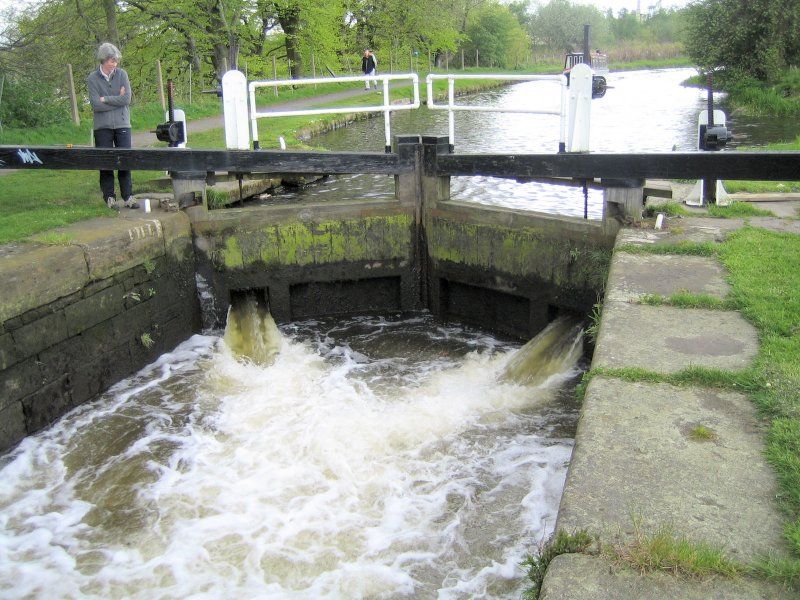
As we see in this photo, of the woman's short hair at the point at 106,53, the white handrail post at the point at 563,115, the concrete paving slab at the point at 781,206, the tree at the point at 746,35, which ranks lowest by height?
the concrete paving slab at the point at 781,206

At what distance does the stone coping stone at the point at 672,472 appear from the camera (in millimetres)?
2488

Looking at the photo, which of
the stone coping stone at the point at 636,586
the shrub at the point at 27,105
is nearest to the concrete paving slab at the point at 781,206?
the stone coping stone at the point at 636,586

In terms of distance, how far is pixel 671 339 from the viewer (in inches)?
158

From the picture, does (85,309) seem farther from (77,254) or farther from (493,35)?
(493,35)

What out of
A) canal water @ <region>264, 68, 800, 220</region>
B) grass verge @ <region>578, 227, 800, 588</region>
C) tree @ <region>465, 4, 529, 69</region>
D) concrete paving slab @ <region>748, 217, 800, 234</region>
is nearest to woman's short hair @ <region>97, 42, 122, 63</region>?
canal water @ <region>264, 68, 800, 220</region>

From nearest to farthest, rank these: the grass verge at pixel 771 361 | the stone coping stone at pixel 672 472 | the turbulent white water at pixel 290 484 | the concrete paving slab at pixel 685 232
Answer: the stone coping stone at pixel 672 472, the grass verge at pixel 771 361, the turbulent white water at pixel 290 484, the concrete paving slab at pixel 685 232

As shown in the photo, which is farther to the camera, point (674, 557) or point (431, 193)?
point (431, 193)

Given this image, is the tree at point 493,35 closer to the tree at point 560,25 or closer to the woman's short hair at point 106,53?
the tree at point 560,25

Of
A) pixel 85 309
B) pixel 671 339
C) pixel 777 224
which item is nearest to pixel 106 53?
pixel 85 309

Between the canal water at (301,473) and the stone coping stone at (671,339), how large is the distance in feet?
3.39

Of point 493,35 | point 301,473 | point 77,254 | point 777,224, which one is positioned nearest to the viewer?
point 301,473

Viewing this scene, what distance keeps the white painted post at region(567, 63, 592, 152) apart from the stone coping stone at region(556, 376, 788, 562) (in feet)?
12.9

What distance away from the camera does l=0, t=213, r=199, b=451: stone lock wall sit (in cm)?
536

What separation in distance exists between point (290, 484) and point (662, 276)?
2670 millimetres
